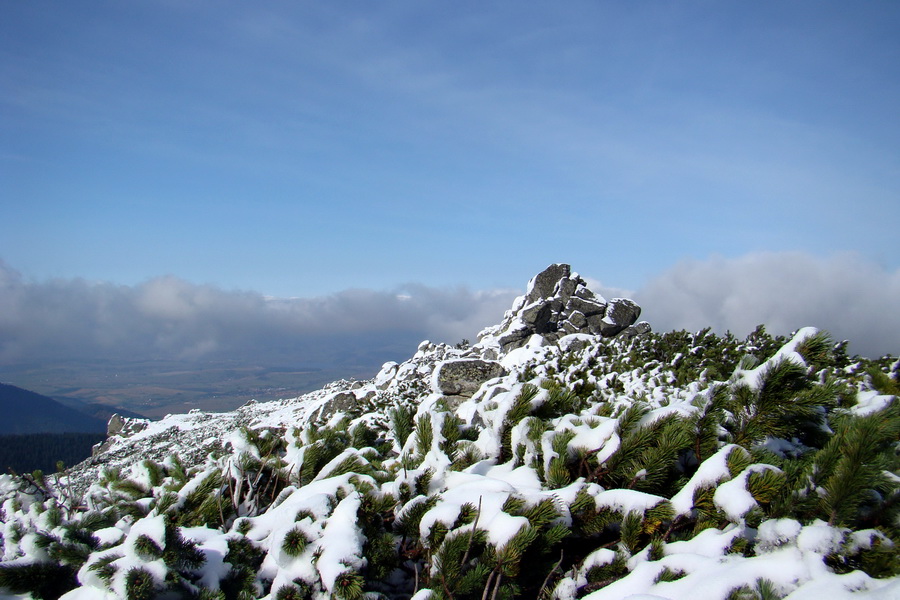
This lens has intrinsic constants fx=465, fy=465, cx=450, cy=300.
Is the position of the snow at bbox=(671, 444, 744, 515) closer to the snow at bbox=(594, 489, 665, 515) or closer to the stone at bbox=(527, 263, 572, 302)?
the snow at bbox=(594, 489, 665, 515)

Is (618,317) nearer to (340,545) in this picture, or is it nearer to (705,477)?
(705,477)

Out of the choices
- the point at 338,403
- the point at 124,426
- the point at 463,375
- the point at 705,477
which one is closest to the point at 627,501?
the point at 705,477

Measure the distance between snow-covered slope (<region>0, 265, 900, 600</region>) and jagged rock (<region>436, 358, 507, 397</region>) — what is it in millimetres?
13868

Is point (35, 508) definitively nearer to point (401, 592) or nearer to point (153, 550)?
point (153, 550)

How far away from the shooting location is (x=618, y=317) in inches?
1201

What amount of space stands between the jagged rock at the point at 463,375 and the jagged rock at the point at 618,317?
44.3 feet

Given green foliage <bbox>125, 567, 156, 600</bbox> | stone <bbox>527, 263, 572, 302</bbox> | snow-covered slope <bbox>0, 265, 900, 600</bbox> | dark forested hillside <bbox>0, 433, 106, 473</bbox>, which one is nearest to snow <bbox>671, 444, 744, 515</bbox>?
snow-covered slope <bbox>0, 265, 900, 600</bbox>

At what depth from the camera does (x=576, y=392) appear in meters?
5.46

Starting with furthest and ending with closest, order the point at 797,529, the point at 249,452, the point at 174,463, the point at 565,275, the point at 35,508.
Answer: the point at 565,275
the point at 174,463
the point at 249,452
the point at 35,508
the point at 797,529

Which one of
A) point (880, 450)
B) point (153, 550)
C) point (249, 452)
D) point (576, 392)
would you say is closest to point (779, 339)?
point (576, 392)

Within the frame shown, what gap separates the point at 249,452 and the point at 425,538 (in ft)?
7.02

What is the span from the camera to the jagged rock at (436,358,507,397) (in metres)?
18.6

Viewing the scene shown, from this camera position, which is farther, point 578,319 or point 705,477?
point 578,319

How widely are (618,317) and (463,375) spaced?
51.7 ft
